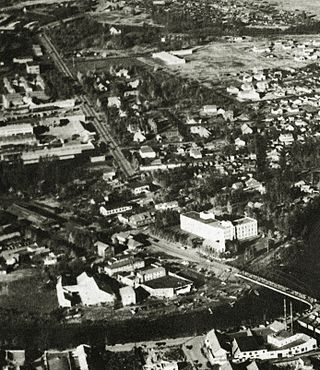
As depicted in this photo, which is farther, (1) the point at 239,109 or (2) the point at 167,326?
(1) the point at 239,109

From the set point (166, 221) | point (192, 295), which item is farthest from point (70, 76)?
point (192, 295)

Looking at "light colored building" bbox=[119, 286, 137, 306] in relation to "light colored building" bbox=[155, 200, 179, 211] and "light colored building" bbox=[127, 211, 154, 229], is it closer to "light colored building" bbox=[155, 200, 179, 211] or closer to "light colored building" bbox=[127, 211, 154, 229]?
"light colored building" bbox=[127, 211, 154, 229]

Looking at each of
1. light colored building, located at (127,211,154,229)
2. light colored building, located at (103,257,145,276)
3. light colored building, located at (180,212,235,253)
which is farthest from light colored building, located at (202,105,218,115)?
light colored building, located at (103,257,145,276)

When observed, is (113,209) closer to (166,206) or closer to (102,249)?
(166,206)

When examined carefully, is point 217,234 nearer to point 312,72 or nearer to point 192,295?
point 192,295

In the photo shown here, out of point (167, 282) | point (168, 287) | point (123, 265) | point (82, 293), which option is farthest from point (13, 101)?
point (168, 287)
